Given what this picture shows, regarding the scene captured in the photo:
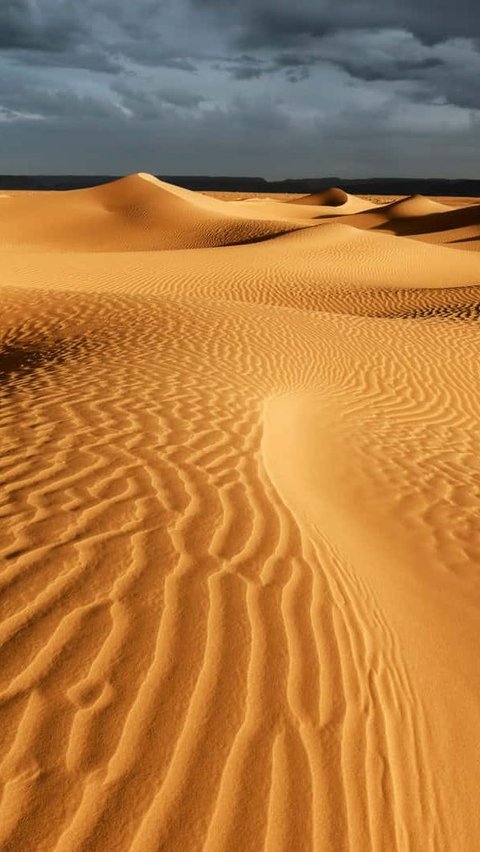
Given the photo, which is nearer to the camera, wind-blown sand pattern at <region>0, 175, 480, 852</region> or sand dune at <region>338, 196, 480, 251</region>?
wind-blown sand pattern at <region>0, 175, 480, 852</region>

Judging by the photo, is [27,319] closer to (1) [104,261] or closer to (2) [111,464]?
(2) [111,464]

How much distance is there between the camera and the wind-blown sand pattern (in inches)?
86.5

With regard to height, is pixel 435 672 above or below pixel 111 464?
below

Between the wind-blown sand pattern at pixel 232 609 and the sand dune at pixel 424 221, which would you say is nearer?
the wind-blown sand pattern at pixel 232 609

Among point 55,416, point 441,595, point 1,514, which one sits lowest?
point 441,595

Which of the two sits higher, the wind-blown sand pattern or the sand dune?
the wind-blown sand pattern

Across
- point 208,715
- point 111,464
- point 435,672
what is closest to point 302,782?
point 208,715

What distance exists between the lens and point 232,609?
310 centimetres

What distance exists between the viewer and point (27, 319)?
40.4 feet

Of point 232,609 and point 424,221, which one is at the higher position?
point 232,609

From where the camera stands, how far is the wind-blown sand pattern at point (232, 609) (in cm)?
220

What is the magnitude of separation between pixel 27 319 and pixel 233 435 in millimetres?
7944

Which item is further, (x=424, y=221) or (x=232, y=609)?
(x=424, y=221)

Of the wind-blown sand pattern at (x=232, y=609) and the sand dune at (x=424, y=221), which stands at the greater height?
the wind-blown sand pattern at (x=232, y=609)
